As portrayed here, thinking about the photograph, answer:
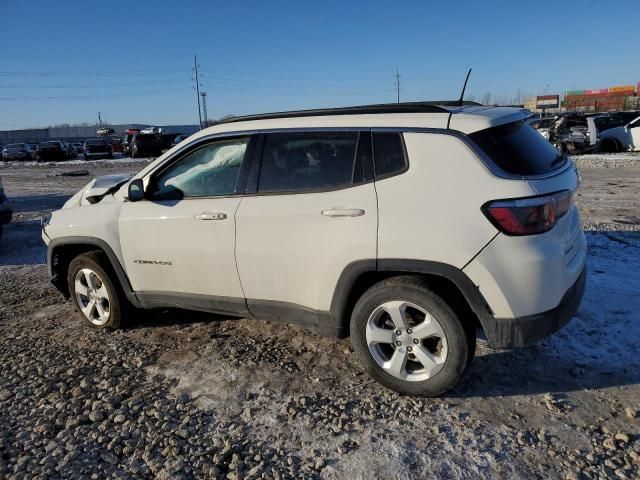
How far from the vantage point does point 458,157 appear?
9.93 feet

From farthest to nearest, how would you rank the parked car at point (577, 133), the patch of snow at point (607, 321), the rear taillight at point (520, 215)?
the parked car at point (577, 133), the patch of snow at point (607, 321), the rear taillight at point (520, 215)

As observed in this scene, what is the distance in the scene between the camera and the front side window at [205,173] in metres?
3.85

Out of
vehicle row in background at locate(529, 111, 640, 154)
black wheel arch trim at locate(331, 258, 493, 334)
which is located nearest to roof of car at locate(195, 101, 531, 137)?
black wheel arch trim at locate(331, 258, 493, 334)

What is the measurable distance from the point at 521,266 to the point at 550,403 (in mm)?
976

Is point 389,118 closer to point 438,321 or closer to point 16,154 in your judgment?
point 438,321

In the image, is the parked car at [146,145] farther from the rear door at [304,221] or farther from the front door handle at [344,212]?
the front door handle at [344,212]

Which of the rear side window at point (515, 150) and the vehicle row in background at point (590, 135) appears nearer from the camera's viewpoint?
the rear side window at point (515, 150)

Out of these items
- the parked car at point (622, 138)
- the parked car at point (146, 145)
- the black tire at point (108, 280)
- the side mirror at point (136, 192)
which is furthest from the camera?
the parked car at point (146, 145)

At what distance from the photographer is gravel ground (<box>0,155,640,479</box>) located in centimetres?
271

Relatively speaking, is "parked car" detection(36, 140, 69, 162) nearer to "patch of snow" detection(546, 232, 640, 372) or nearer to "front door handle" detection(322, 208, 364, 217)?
"patch of snow" detection(546, 232, 640, 372)

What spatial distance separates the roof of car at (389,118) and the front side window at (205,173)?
13cm

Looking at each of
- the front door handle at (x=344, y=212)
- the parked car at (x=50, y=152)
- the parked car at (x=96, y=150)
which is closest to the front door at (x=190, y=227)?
the front door handle at (x=344, y=212)

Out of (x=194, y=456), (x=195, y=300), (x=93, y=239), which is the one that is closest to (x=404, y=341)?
(x=194, y=456)

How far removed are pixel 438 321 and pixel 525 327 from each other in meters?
0.50
